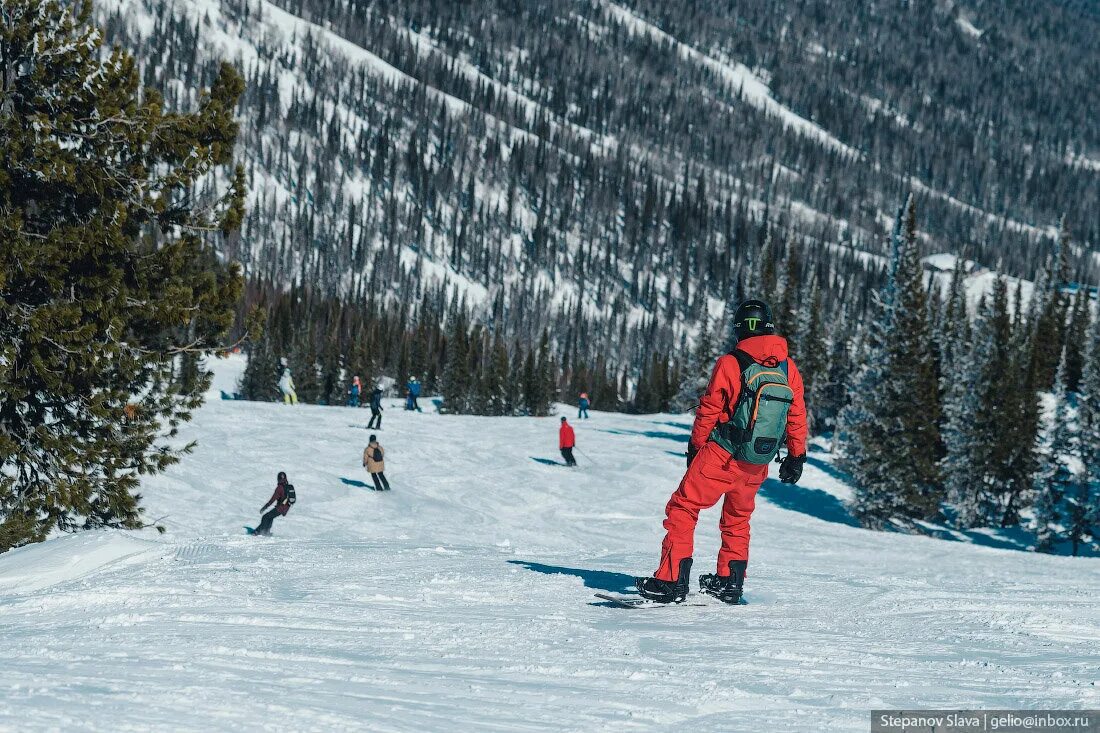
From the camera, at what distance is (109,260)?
1187 cm

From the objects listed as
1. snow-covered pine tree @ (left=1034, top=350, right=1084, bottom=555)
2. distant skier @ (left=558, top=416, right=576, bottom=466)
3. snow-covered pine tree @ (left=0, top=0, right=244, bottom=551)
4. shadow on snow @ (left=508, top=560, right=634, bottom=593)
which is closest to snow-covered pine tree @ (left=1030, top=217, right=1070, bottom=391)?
snow-covered pine tree @ (left=1034, top=350, right=1084, bottom=555)

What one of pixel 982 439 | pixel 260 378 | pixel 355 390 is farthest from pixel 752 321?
pixel 260 378

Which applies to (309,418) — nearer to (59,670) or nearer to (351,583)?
(351,583)

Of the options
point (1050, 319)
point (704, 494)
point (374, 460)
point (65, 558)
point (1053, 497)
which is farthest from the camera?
point (1050, 319)

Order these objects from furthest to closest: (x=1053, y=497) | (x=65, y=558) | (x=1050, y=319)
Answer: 1. (x=1050, y=319)
2. (x=1053, y=497)
3. (x=65, y=558)

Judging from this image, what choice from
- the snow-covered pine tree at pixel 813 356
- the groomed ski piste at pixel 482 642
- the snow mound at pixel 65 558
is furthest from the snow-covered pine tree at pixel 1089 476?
the snow mound at pixel 65 558

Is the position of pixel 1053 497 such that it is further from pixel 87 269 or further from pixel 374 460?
pixel 87 269

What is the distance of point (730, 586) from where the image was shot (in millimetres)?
7465

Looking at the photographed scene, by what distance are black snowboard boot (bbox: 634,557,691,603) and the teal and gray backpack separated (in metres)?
1.00

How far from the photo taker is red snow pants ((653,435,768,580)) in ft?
22.9

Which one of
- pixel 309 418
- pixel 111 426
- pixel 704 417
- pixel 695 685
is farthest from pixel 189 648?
pixel 309 418

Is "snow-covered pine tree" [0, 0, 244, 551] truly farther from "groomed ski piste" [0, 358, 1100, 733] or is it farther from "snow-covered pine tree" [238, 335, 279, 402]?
"snow-covered pine tree" [238, 335, 279, 402]

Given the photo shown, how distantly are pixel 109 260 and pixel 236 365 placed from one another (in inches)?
3853

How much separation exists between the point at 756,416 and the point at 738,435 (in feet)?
0.60
